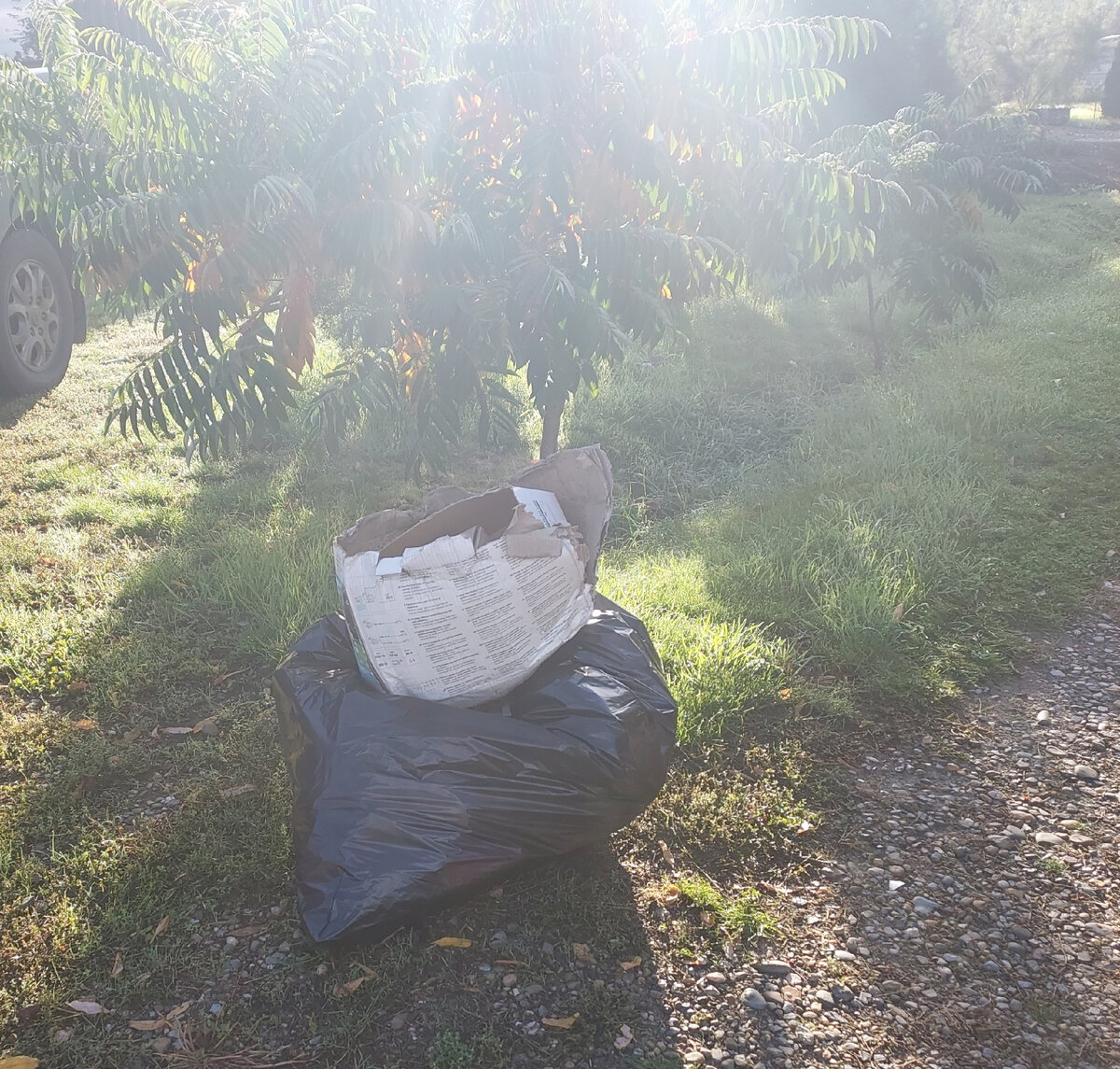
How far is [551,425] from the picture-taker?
378 cm

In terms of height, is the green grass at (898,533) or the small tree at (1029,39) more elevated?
the small tree at (1029,39)

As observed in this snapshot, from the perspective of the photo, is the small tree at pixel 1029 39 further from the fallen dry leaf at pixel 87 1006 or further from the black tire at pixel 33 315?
the fallen dry leaf at pixel 87 1006

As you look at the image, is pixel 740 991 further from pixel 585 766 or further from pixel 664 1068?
pixel 585 766

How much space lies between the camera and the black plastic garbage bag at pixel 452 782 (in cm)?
190

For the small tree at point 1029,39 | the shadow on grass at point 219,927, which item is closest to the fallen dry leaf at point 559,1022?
the shadow on grass at point 219,927

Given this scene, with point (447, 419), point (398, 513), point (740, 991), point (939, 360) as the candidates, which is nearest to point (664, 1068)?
point (740, 991)

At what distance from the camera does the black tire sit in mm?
5297

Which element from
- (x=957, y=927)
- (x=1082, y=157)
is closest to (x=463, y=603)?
(x=957, y=927)

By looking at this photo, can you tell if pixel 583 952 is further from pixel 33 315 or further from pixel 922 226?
pixel 922 226

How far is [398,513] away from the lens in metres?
2.41

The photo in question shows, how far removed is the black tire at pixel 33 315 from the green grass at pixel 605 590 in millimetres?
174

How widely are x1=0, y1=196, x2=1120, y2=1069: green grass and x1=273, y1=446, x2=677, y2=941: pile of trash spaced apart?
0.57 feet

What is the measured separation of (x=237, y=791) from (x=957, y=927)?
178 centimetres

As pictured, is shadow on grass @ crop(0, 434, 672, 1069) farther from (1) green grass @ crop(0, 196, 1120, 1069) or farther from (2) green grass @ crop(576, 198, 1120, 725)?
(2) green grass @ crop(576, 198, 1120, 725)
